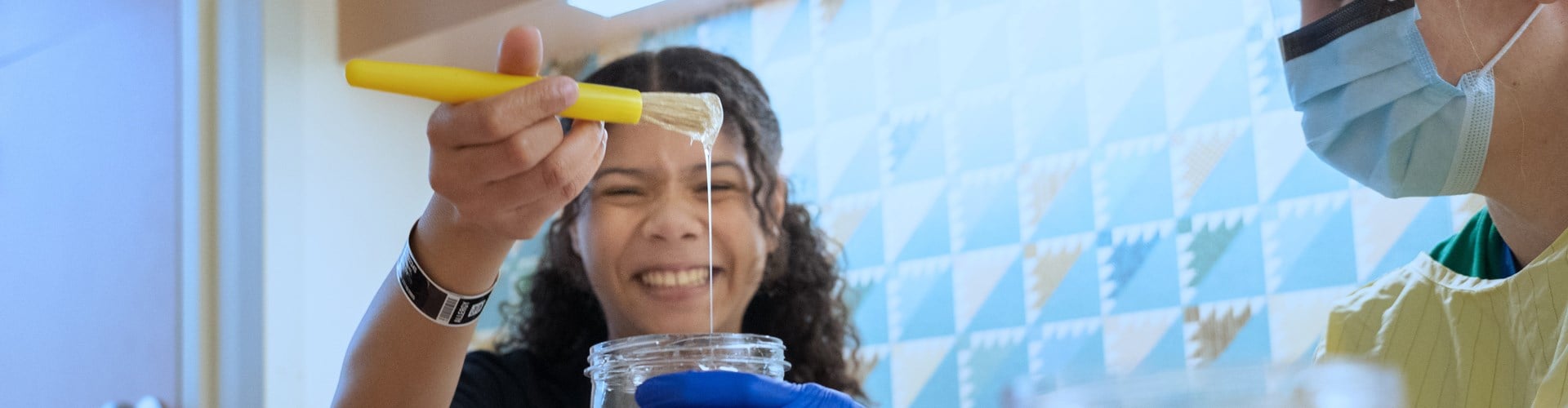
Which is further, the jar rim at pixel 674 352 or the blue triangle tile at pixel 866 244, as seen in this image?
the blue triangle tile at pixel 866 244

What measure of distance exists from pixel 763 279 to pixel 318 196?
0.71 m

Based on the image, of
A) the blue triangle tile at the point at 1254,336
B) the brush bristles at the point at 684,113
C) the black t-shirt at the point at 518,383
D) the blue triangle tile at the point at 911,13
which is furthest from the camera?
the blue triangle tile at the point at 911,13

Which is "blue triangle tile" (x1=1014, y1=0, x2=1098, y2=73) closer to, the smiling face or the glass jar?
the smiling face

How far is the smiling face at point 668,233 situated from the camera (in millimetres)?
1610

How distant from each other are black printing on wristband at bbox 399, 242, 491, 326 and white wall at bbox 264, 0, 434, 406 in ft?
3.52

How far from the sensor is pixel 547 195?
2.85ft

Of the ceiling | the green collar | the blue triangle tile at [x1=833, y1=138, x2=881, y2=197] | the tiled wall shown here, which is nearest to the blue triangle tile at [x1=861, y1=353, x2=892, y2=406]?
the tiled wall

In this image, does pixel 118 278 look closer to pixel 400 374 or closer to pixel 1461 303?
pixel 400 374

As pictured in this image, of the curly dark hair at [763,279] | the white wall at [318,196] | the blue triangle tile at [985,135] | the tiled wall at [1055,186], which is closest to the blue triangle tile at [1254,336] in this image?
the tiled wall at [1055,186]

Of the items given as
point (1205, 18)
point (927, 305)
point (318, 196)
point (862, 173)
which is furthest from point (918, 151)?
point (318, 196)

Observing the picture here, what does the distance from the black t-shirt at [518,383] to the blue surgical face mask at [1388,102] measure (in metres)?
0.83

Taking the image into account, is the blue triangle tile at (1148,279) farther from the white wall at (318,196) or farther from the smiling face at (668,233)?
the white wall at (318,196)

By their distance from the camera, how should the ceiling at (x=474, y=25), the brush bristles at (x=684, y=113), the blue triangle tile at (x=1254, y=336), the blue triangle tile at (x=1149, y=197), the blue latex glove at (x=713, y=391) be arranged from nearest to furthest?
the blue latex glove at (x=713, y=391), the brush bristles at (x=684, y=113), the blue triangle tile at (x=1254, y=336), the blue triangle tile at (x=1149, y=197), the ceiling at (x=474, y=25)

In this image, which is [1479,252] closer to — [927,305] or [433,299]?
[433,299]
